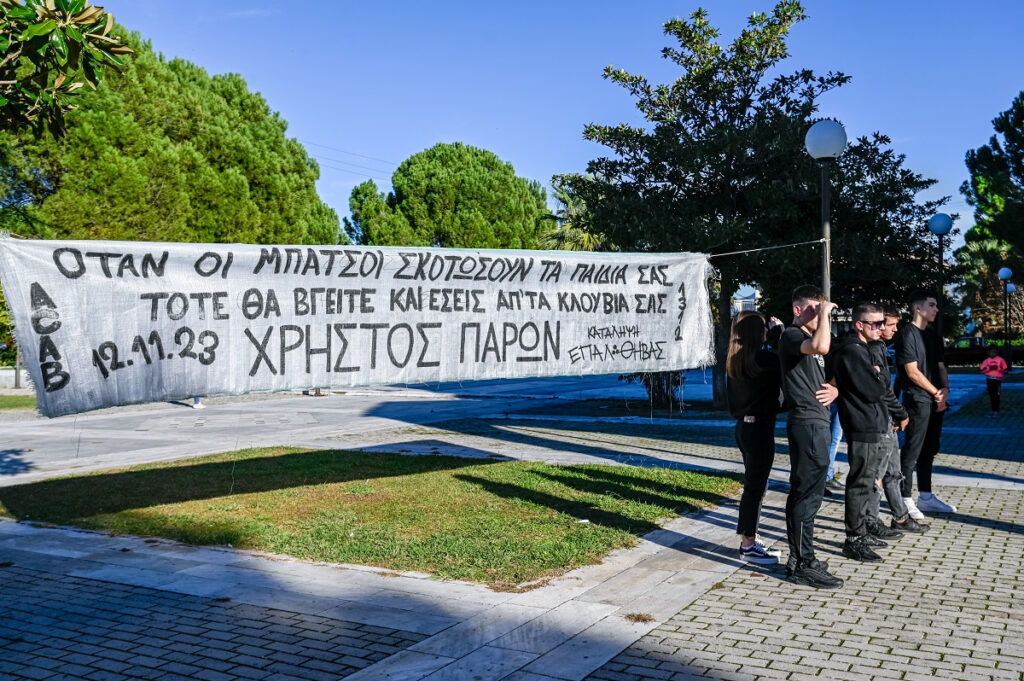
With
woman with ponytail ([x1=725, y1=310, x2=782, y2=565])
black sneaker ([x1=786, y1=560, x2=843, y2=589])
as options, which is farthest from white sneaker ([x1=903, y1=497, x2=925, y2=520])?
black sneaker ([x1=786, y1=560, x2=843, y2=589])

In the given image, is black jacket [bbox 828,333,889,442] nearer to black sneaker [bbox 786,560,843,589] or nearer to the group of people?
the group of people

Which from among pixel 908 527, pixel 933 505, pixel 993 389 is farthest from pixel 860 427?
pixel 993 389

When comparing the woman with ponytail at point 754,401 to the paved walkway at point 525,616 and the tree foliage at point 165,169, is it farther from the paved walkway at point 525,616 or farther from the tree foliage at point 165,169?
the tree foliage at point 165,169

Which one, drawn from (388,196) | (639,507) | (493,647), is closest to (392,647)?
(493,647)

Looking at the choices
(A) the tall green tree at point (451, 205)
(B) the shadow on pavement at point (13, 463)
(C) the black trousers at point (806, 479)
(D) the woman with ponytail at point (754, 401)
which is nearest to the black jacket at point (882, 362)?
(D) the woman with ponytail at point (754, 401)

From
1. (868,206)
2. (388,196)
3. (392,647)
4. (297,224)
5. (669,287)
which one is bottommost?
(392,647)

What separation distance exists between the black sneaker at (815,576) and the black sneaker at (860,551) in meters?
0.63

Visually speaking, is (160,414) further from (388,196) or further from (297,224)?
(388,196)

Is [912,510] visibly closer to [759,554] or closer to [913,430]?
[913,430]

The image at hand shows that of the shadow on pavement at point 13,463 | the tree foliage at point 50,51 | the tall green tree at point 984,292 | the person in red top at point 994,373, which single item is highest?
the tall green tree at point 984,292

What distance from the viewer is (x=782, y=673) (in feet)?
14.7

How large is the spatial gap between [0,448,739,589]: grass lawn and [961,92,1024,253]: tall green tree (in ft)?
77.7

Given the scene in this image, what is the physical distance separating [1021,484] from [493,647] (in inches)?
298

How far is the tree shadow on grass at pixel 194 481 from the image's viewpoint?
9.27 m
